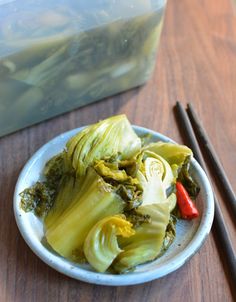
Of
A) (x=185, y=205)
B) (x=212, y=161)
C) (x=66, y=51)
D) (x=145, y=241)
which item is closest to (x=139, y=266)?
(x=145, y=241)

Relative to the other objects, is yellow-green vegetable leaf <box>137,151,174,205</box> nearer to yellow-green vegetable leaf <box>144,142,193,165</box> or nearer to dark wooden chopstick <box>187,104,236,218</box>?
yellow-green vegetable leaf <box>144,142,193,165</box>

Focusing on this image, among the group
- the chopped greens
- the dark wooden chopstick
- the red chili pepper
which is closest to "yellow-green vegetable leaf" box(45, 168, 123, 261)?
the chopped greens

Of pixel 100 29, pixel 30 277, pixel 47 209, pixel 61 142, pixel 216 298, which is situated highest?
pixel 100 29

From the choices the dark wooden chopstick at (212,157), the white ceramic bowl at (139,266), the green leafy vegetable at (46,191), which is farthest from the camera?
the dark wooden chopstick at (212,157)

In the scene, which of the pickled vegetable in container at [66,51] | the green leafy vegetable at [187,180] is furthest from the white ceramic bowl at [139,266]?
the pickled vegetable in container at [66,51]

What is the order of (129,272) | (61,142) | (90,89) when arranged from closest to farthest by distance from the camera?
(129,272)
(61,142)
(90,89)

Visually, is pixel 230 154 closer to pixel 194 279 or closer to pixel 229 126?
pixel 229 126

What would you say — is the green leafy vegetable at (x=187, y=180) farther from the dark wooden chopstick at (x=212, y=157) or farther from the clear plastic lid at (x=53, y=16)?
the clear plastic lid at (x=53, y=16)

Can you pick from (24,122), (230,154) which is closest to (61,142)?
(24,122)
